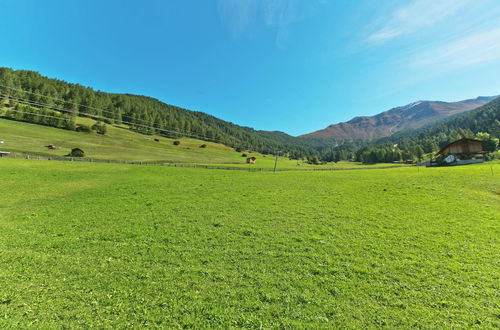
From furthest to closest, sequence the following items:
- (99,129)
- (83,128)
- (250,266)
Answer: (99,129)
(83,128)
(250,266)

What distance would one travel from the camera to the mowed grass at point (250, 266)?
5.73 metres

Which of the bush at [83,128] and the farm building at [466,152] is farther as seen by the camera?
the bush at [83,128]

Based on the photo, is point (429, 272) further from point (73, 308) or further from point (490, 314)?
point (73, 308)

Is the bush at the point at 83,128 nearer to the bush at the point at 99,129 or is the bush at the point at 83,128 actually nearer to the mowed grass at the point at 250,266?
the bush at the point at 99,129

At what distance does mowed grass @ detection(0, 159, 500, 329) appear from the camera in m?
5.73

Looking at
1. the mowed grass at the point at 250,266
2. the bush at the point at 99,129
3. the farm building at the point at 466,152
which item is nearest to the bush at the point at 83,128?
the bush at the point at 99,129

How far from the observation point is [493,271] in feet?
24.7

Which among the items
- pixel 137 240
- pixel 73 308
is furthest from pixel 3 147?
pixel 73 308

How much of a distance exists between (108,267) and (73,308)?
218 cm

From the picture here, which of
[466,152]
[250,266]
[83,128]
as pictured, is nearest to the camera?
[250,266]

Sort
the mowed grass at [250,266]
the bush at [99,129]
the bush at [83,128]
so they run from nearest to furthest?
the mowed grass at [250,266] → the bush at [83,128] → the bush at [99,129]

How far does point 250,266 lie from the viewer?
826 centimetres

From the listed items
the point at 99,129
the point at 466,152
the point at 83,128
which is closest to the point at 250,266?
the point at 466,152

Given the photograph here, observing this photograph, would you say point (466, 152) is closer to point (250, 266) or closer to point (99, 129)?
point (250, 266)
